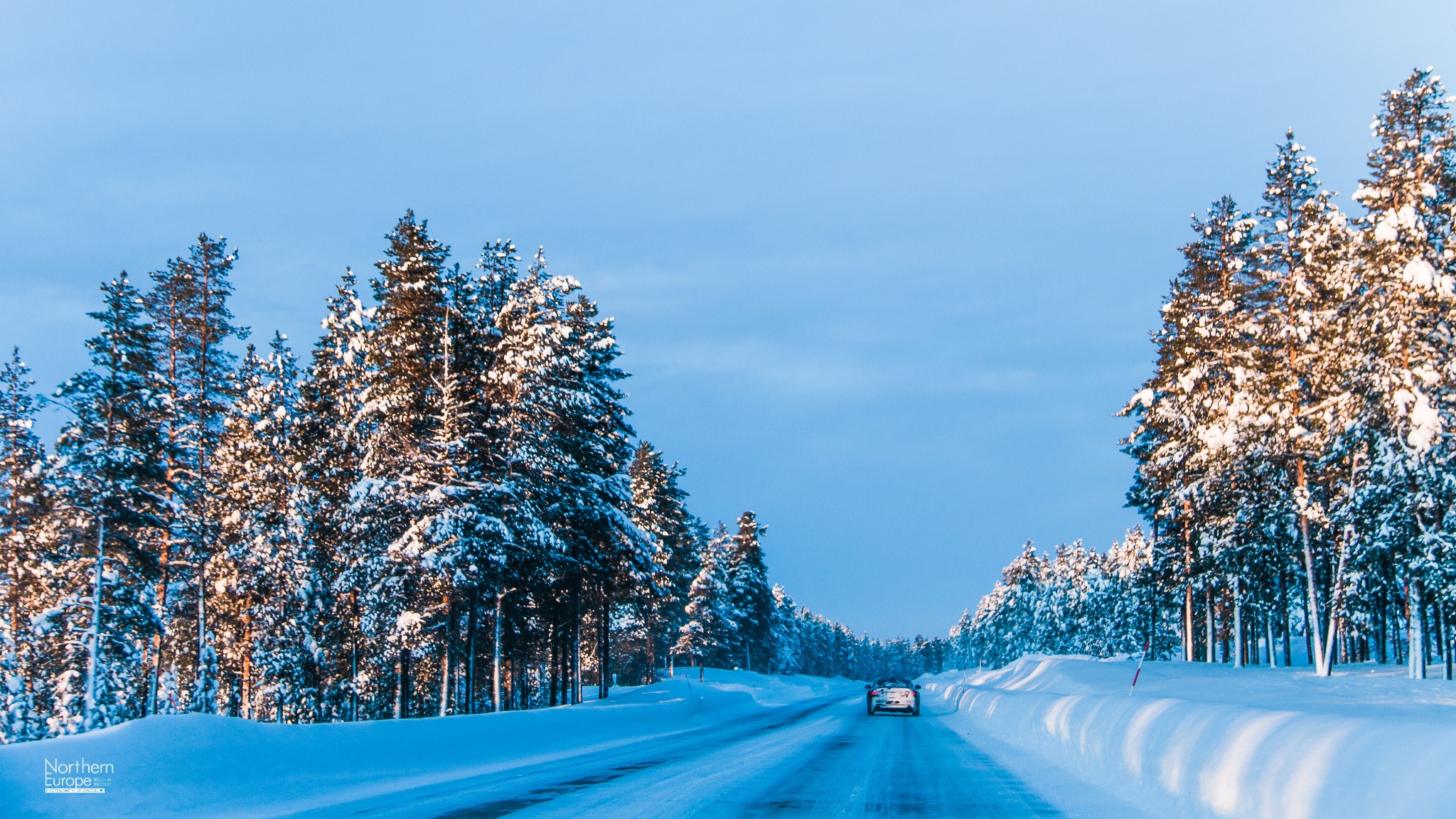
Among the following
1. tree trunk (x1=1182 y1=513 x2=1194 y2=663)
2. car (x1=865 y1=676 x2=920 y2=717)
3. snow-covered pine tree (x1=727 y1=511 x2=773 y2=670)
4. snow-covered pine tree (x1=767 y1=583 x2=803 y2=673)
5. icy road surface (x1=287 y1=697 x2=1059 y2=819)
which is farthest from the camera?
snow-covered pine tree (x1=767 y1=583 x2=803 y2=673)

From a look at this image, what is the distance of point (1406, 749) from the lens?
604cm

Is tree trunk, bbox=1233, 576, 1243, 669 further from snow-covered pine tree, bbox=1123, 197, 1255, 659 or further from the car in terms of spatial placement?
the car

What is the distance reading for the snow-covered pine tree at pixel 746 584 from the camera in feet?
276

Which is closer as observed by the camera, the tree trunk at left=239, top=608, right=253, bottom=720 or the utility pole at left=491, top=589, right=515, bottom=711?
the utility pole at left=491, top=589, right=515, bottom=711

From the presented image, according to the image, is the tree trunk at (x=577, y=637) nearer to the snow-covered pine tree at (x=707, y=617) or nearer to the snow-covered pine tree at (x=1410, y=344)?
the snow-covered pine tree at (x=1410, y=344)

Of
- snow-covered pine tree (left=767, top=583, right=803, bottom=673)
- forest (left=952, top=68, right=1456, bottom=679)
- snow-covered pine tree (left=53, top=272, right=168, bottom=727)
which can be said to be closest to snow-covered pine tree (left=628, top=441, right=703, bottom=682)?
snow-covered pine tree (left=53, top=272, right=168, bottom=727)

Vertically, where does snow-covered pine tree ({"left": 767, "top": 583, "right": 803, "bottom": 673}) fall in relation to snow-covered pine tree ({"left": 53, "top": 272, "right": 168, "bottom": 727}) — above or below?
below

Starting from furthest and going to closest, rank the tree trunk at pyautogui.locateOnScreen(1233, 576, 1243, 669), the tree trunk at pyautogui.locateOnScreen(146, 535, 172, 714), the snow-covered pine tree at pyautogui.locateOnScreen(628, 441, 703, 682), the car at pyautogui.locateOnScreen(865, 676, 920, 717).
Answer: the snow-covered pine tree at pyautogui.locateOnScreen(628, 441, 703, 682), the tree trunk at pyautogui.locateOnScreen(1233, 576, 1243, 669), the car at pyautogui.locateOnScreen(865, 676, 920, 717), the tree trunk at pyautogui.locateOnScreen(146, 535, 172, 714)

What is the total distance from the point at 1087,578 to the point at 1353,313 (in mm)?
76126

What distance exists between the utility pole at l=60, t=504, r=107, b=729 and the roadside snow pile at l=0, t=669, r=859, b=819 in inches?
551

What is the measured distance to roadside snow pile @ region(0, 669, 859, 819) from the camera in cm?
947

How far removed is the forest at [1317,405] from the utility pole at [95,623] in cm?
3586

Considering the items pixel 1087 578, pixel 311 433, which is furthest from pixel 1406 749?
pixel 1087 578

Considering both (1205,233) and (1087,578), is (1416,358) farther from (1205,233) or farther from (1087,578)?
(1087,578)
